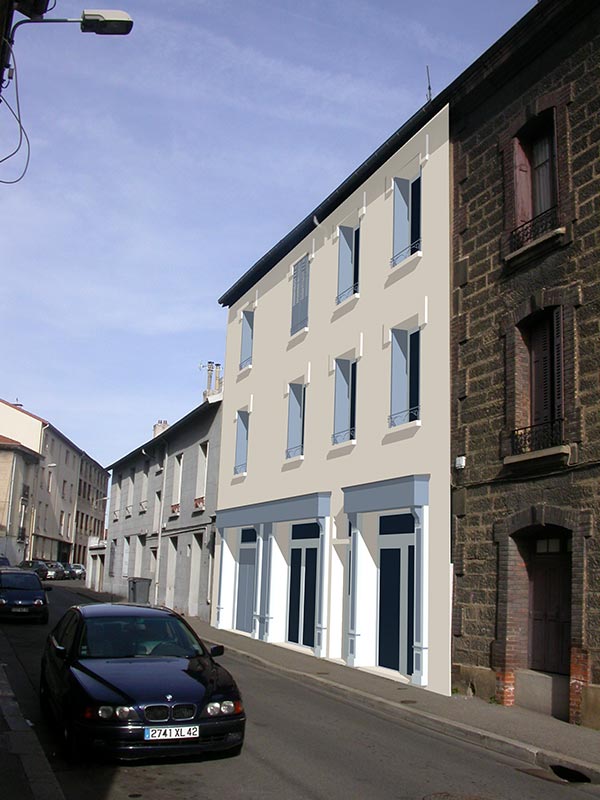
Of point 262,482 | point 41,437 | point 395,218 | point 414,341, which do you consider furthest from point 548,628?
point 41,437

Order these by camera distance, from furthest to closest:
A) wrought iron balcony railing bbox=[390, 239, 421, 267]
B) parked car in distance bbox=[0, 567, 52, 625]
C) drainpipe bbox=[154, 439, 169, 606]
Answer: drainpipe bbox=[154, 439, 169, 606], parked car in distance bbox=[0, 567, 52, 625], wrought iron balcony railing bbox=[390, 239, 421, 267]

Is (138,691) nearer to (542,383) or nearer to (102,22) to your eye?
(102,22)

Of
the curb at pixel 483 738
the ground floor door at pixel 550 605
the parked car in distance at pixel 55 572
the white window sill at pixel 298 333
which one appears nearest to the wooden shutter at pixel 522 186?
the ground floor door at pixel 550 605

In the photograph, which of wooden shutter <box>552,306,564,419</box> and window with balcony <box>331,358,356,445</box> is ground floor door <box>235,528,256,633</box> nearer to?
window with balcony <box>331,358,356,445</box>

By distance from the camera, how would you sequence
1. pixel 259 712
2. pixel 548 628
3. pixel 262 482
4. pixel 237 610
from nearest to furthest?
pixel 259 712
pixel 548 628
pixel 262 482
pixel 237 610

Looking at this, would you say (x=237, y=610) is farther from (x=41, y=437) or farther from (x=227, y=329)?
(x=41, y=437)

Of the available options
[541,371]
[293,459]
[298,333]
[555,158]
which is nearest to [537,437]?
[541,371]

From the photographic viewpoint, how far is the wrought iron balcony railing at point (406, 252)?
16891 mm

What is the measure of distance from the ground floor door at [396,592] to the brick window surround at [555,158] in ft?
18.9

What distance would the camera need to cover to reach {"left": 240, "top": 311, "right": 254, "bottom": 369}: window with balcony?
85.0 feet

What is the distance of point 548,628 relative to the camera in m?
12.8

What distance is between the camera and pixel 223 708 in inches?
320

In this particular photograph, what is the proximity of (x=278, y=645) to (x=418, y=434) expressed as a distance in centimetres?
805

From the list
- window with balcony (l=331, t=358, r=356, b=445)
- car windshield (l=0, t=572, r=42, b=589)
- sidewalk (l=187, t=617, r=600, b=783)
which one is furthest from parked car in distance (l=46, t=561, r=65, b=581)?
sidewalk (l=187, t=617, r=600, b=783)
